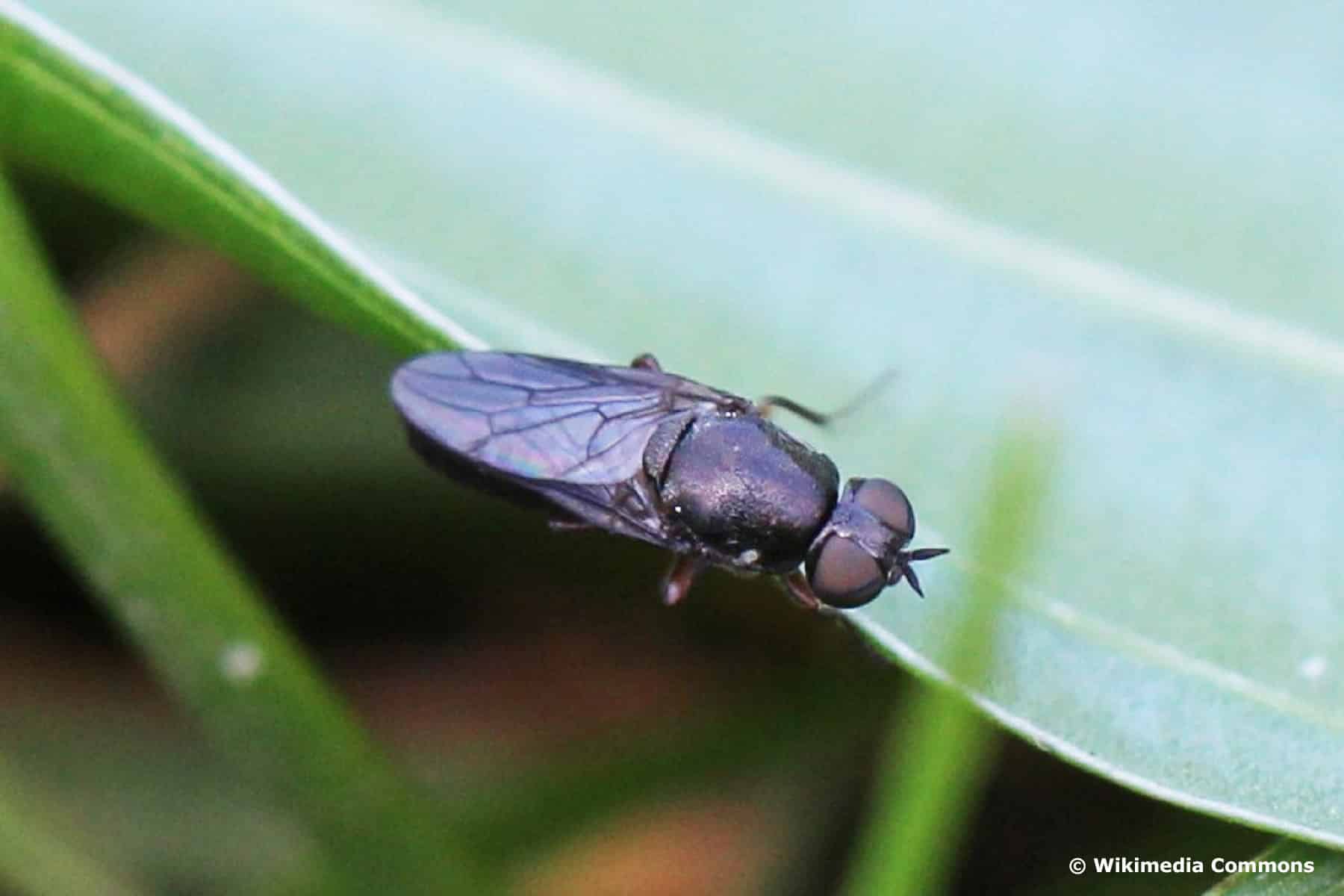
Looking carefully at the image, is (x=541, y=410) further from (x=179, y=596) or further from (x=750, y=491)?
(x=179, y=596)

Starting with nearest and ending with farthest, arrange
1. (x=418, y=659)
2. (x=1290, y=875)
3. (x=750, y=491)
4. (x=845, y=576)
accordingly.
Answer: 1. (x=1290, y=875)
2. (x=845, y=576)
3. (x=750, y=491)
4. (x=418, y=659)

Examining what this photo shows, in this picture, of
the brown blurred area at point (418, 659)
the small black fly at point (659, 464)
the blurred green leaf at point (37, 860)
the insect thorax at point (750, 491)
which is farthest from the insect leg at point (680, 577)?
the blurred green leaf at point (37, 860)

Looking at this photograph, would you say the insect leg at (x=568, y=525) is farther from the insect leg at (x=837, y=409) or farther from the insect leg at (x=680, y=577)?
the insect leg at (x=837, y=409)

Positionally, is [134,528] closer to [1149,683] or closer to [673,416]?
[673,416]

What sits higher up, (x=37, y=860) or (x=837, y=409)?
(x=837, y=409)

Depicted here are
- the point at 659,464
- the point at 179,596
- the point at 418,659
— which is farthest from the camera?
the point at 418,659

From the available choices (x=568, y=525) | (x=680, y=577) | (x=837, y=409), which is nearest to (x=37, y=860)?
(x=568, y=525)

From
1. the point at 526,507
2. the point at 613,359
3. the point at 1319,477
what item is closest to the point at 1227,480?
the point at 1319,477

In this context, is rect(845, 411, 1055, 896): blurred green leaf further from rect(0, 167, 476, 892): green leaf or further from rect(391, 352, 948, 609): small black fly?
rect(0, 167, 476, 892): green leaf
